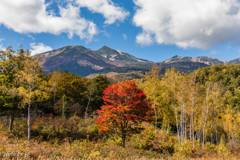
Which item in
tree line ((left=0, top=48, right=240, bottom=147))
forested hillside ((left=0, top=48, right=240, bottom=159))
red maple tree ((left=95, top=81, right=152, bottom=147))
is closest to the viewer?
forested hillside ((left=0, top=48, right=240, bottom=159))

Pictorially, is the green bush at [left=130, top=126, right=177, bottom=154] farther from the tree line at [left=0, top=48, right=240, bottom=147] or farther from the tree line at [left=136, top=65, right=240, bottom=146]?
the tree line at [left=136, top=65, right=240, bottom=146]

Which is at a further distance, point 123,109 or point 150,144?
point 150,144

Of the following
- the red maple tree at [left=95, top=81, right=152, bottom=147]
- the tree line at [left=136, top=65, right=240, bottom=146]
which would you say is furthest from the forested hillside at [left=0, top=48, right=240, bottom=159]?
the tree line at [left=136, top=65, right=240, bottom=146]

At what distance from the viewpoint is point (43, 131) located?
58.1 ft

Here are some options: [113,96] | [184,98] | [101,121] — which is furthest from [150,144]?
[113,96]

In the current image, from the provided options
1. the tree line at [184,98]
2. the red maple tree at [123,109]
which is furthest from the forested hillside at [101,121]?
the tree line at [184,98]

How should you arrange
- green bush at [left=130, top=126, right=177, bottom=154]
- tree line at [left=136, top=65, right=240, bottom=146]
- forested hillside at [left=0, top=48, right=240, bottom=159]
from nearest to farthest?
forested hillside at [left=0, top=48, right=240, bottom=159] → green bush at [left=130, top=126, right=177, bottom=154] → tree line at [left=136, top=65, right=240, bottom=146]

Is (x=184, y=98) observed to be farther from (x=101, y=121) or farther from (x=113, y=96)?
(x=101, y=121)

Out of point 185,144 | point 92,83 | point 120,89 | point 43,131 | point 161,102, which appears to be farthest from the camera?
point 92,83

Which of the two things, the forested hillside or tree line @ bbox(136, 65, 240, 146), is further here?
tree line @ bbox(136, 65, 240, 146)

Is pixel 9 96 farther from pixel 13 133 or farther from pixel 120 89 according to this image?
pixel 120 89

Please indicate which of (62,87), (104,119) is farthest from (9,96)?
(62,87)

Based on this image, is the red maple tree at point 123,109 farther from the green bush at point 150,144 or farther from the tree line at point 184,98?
the tree line at point 184,98

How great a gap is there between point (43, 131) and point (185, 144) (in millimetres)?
17730
